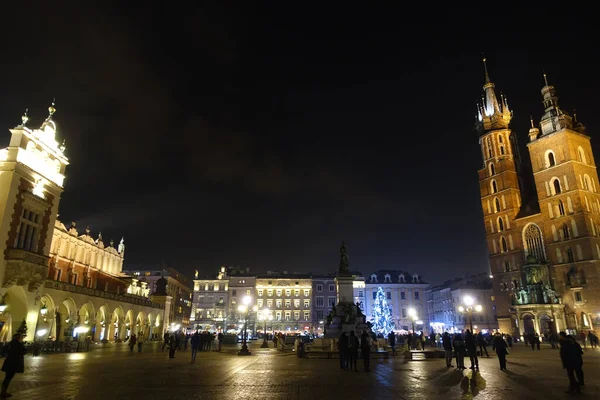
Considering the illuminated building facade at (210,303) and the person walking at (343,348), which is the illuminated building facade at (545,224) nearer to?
the person walking at (343,348)

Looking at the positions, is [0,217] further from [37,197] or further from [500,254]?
[500,254]

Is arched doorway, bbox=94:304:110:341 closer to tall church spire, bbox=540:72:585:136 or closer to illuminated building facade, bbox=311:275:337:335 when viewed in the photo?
illuminated building facade, bbox=311:275:337:335

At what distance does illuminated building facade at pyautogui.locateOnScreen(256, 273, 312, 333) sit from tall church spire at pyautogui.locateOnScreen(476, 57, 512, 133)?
5192cm

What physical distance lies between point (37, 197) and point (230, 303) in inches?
2785

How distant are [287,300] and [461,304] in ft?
132

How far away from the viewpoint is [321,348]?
33031 millimetres

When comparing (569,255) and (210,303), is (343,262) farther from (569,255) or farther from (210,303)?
(210,303)

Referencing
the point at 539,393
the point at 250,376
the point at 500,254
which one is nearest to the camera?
the point at 539,393

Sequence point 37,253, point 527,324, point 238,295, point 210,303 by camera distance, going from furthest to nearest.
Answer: point 210,303
point 238,295
point 527,324
point 37,253

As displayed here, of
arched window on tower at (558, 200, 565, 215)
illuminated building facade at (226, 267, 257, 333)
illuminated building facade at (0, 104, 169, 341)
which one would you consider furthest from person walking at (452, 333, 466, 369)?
illuminated building facade at (226, 267, 257, 333)

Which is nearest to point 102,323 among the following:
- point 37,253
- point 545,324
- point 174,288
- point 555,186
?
point 37,253

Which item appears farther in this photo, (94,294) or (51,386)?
(94,294)

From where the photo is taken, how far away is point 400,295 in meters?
99.7

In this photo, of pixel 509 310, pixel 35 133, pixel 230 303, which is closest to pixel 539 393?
pixel 35 133
